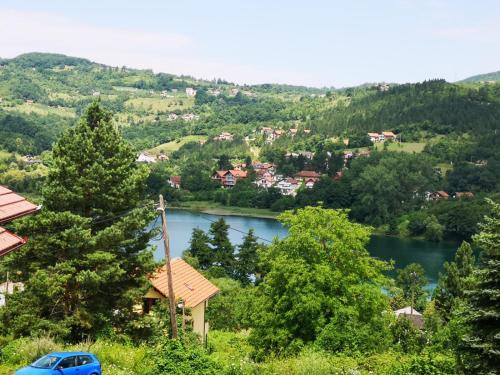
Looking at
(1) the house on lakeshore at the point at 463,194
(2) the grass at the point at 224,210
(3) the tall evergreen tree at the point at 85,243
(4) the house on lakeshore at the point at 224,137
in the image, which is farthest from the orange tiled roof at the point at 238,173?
(3) the tall evergreen tree at the point at 85,243

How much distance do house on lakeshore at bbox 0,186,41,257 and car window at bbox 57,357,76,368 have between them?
252 cm

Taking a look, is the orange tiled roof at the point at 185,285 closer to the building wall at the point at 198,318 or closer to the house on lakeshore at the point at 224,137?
the building wall at the point at 198,318

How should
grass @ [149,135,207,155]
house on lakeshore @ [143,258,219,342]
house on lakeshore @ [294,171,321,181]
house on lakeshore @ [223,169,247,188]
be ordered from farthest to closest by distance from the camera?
1. grass @ [149,135,207,155]
2. house on lakeshore @ [294,171,321,181]
3. house on lakeshore @ [223,169,247,188]
4. house on lakeshore @ [143,258,219,342]

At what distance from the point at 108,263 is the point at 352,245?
907 centimetres

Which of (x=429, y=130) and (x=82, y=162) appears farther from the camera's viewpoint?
(x=429, y=130)

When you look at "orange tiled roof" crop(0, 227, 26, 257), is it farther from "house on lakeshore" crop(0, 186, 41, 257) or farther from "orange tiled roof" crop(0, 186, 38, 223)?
"orange tiled roof" crop(0, 186, 38, 223)

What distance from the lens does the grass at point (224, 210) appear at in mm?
109500

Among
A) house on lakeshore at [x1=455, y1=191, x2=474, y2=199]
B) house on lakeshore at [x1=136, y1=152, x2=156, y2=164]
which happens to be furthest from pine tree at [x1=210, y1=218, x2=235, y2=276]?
house on lakeshore at [x1=136, y1=152, x2=156, y2=164]

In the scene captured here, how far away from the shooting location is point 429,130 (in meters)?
164

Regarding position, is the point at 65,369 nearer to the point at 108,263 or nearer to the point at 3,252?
the point at 3,252

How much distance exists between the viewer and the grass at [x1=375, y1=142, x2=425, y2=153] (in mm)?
148375

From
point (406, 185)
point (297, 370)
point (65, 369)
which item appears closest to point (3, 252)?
point (65, 369)

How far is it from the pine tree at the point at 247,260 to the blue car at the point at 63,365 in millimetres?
44998

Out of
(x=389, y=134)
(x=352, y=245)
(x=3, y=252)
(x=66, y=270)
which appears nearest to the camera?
(x=3, y=252)
